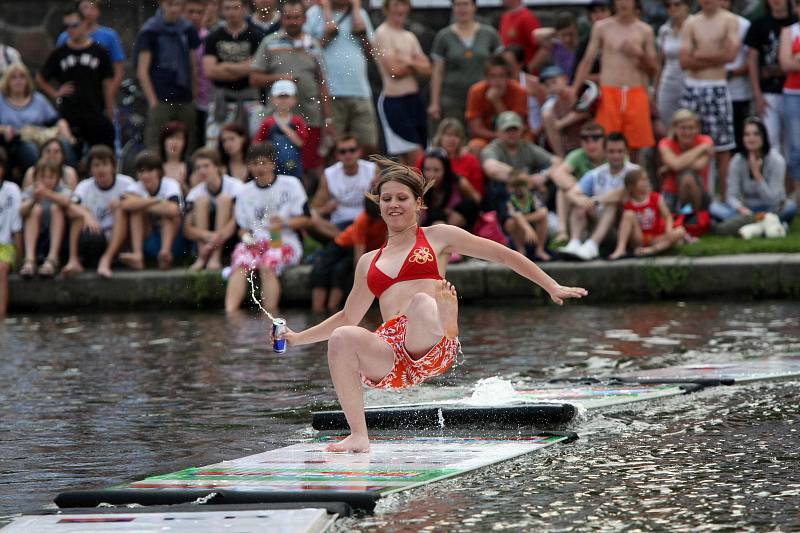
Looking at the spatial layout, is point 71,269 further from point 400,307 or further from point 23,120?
point 400,307

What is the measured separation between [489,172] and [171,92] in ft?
10.4

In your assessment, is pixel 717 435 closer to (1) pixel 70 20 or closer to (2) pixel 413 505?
(2) pixel 413 505

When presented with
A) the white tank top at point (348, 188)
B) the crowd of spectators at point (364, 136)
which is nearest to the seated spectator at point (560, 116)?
the crowd of spectators at point (364, 136)

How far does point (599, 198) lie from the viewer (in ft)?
48.5

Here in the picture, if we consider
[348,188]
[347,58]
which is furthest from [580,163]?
[347,58]

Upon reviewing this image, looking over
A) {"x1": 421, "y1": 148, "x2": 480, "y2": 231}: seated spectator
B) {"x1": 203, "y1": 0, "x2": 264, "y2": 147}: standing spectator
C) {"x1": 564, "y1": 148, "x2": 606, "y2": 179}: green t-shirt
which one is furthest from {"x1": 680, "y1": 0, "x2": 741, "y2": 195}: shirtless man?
{"x1": 203, "y1": 0, "x2": 264, "y2": 147}: standing spectator

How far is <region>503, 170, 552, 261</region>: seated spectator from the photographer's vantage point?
48.2 ft

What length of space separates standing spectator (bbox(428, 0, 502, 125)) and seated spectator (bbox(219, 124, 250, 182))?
2.14 metres

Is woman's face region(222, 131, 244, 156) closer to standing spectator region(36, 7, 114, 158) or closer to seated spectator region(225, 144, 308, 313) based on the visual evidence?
seated spectator region(225, 144, 308, 313)

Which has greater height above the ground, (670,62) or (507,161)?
(670,62)

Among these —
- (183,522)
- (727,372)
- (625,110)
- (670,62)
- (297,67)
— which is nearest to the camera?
(183,522)

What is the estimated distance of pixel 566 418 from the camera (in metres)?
→ 7.79

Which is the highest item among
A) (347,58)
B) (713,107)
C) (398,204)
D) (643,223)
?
(347,58)

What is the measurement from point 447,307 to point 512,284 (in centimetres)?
773
